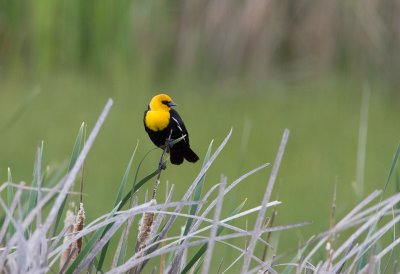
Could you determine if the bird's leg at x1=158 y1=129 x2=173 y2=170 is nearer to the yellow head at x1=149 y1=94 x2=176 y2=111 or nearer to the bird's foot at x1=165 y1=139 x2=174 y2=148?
the bird's foot at x1=165 y1=139 x2=174 y2=148

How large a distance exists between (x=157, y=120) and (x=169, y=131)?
38 mm

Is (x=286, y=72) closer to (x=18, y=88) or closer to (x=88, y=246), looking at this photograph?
(x=18, y=88)

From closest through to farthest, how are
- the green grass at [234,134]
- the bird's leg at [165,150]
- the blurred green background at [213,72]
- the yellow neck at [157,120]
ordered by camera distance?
the bird's leg at [165,150] → the yellow neck at [157,120] → the green grass at [234,134] → the blurred green background at [213,72]

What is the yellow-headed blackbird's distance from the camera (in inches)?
67.1

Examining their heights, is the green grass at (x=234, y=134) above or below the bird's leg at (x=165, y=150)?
below

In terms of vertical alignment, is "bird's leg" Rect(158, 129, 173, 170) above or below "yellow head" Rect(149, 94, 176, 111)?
below

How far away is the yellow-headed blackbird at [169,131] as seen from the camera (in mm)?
1705

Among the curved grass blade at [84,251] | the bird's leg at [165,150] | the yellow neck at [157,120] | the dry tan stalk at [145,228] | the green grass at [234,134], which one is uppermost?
the yellow neck at [157,120]

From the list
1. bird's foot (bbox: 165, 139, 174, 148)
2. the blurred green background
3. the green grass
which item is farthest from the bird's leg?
the blurred green background

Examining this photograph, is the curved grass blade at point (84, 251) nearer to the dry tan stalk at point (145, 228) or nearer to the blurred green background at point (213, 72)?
the dry tan stalk at point (145, 228)

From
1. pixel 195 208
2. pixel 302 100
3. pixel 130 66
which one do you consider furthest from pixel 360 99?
pixel 195 208

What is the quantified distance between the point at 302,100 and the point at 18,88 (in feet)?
5.98

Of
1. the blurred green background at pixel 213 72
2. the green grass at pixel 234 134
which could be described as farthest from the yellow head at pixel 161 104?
the blurred green background at pixel 213 72

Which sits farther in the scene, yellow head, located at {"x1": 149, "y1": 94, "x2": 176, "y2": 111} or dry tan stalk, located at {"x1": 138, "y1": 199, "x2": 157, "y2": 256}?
yellow head, located at {"x1": 149, "y1": 94, "x2": 176, "y2": 111}
